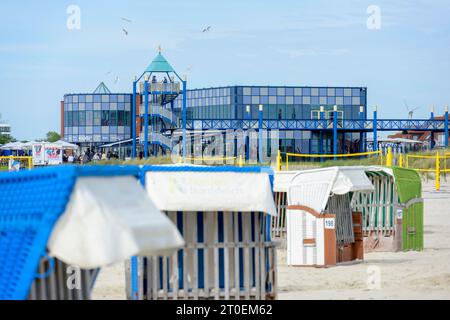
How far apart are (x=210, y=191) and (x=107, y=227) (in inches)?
198

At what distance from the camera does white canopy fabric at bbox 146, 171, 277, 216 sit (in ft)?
35.3

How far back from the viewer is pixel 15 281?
683cm

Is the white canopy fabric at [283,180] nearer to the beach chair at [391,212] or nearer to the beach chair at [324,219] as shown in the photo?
the beach chair at [324,219]

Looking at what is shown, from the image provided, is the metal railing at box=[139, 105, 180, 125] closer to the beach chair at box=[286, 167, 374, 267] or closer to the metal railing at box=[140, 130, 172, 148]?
the metal railing at box=[140, 130, 172, 148]

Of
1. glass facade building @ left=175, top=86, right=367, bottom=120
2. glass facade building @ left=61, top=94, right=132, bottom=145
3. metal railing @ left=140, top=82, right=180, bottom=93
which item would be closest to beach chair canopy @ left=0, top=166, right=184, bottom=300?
metal railing @ left=140, top=82, right=180, bottom=93

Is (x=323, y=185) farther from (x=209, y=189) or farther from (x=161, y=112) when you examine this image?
(x=161, y=112)

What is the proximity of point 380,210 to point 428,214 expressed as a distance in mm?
8852

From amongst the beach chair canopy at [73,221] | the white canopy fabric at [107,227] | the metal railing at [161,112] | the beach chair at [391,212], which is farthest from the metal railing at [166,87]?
the white canopy fabric at [107,227]

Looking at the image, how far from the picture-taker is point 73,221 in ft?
20.4

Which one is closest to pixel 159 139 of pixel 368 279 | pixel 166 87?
pixel 166 87

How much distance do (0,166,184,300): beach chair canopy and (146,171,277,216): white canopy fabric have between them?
143 inches
